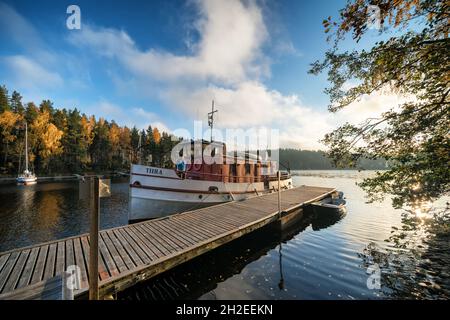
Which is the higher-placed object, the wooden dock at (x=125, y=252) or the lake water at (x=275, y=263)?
the wooden dock at (x=125, y=252)

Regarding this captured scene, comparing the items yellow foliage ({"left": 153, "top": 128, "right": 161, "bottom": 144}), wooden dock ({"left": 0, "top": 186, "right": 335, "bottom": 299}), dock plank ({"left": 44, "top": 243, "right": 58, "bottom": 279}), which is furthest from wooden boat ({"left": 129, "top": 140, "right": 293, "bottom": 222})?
yellow foliage ({"left": 153, "top": 128, "right": 161, "bottom": 144})

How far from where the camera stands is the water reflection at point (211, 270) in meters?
5.92

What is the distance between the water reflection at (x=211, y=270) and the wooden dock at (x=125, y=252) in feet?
2.86

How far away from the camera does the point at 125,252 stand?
247 inches

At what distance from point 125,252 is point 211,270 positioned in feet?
10.7

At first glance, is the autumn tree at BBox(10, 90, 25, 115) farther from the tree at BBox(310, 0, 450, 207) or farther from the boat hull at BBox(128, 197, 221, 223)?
the tree at BBox(310, 0, 450, 207)

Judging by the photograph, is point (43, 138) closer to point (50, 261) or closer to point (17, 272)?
point (50, 261)

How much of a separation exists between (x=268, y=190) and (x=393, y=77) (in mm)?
16560

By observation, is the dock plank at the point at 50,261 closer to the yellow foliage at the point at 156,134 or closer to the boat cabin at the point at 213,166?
the boat cabin at the point at 213,166

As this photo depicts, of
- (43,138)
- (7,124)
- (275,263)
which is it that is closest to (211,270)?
(275,263)

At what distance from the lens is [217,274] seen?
6957 millimetres

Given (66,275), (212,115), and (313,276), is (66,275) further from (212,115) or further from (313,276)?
(212,115)

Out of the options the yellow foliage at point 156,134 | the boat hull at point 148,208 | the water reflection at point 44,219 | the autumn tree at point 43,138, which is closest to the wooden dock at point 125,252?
the boat hull at point 148,208

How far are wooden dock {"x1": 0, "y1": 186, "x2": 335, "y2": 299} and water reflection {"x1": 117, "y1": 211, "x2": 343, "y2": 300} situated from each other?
870mm
